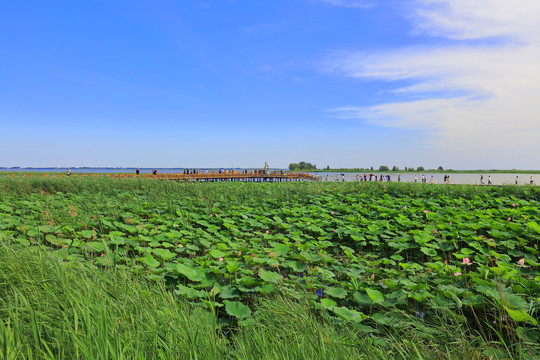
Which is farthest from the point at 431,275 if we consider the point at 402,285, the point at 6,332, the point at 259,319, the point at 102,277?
the point at 6,332

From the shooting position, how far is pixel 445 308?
259 centimetres

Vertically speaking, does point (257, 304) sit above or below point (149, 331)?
Answer: below

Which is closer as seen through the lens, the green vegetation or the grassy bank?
the grassy bank

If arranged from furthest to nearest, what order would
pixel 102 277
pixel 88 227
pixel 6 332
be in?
pixel 88 227
pixel 102 277
pixel 6 332

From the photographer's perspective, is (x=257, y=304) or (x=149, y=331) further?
(x=257, y=304)

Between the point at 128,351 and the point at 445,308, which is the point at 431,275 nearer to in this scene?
the point at 445,308

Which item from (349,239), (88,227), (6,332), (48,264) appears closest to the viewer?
(6,332)

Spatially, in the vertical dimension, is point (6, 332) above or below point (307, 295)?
above

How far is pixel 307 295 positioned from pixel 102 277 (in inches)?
77.5

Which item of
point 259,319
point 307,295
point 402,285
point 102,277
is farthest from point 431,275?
point 102,277

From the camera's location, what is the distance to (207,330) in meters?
2.06

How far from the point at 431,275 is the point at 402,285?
0.82 meters

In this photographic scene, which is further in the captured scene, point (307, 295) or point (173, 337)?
point (307, 295)

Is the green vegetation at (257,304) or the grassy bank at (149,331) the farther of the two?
the green vegetation at (257,304)
